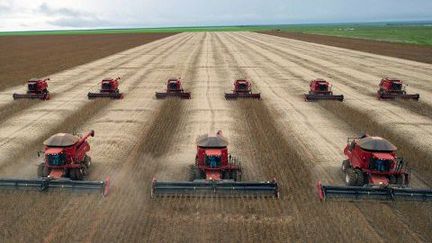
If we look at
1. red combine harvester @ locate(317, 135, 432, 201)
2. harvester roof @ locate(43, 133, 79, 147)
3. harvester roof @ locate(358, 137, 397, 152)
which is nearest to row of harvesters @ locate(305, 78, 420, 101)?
red combine harvester @ locate(317, 135, 432, 201)

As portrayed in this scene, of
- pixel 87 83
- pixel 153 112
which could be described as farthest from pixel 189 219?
pixel 87 83

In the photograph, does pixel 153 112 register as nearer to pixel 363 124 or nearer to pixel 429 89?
pixel 363 124

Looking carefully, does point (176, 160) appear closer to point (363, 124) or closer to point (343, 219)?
point (343, 219)

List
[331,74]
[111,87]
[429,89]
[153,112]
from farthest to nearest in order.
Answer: [331,74], [429,89], [111,87], [153,112]

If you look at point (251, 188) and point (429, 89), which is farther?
point (429, 89)

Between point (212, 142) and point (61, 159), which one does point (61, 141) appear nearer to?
point (61, 159)

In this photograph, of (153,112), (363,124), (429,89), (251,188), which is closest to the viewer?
(251,188)

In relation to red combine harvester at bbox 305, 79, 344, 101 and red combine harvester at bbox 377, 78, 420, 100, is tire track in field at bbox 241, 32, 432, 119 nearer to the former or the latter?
red combine harvester at bbox 377, 78, 420, 100

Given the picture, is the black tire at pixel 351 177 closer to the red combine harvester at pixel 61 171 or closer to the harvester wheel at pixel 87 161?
the red combine harvester at pixel 61 171

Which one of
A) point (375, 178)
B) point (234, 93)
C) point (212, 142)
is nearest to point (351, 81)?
point (234, 93)
